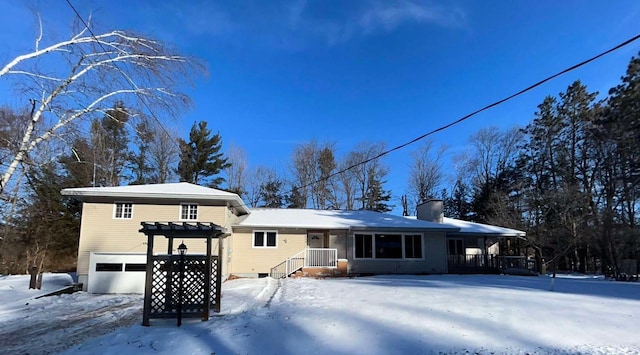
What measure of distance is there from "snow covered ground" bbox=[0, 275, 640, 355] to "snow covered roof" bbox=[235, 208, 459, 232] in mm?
8318

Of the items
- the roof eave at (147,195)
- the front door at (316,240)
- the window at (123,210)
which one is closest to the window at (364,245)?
the front door at (316,240)

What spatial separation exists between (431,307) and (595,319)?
2.92m

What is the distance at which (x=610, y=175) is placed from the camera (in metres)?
27.3

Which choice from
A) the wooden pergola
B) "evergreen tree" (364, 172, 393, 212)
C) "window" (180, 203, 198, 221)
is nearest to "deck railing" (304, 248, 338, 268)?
"window" (180, 203, 198, 221)

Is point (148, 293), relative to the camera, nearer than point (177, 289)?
Yes

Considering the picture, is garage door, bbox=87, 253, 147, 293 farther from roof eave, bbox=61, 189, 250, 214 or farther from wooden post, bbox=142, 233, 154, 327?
wooden post, bbox=142, 233, 154, 327

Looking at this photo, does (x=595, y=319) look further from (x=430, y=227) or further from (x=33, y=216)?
(x=33, y=216)

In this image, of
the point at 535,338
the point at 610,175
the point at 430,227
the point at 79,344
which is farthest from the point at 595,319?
the point at 610,175

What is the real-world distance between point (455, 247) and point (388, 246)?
5206mm

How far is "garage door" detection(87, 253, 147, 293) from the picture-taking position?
14.6 m

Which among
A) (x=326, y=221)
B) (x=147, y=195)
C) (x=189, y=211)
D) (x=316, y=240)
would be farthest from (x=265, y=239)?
(x=147, y=195)

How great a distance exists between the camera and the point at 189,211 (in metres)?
16.7

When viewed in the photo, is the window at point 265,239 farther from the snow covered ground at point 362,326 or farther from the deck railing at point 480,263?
the deck railing at point 480,263

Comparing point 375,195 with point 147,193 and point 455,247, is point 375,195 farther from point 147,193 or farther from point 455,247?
point 147,193
